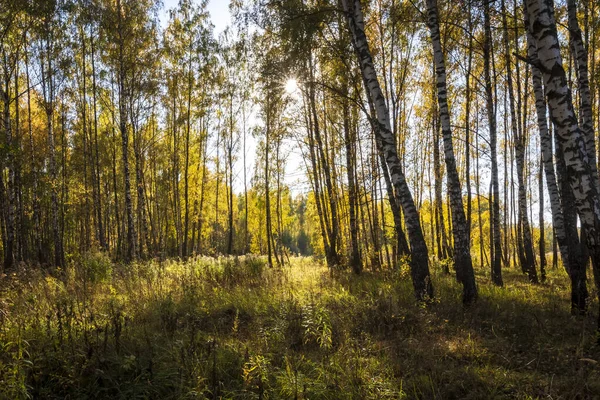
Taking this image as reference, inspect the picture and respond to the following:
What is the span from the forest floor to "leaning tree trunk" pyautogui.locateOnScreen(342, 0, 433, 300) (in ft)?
1.75

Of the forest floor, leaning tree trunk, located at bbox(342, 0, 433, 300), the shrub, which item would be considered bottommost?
the forest floor

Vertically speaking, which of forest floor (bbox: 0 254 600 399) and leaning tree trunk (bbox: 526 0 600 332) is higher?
leaning tree trunk (bbox: 526 0 600 332)

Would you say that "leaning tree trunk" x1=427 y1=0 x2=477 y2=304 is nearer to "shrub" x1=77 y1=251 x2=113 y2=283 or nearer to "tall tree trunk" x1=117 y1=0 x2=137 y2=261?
"shrub" x1=77 y1=251 x2=113 y2=283

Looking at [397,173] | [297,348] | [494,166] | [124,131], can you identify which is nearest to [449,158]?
[397,173]

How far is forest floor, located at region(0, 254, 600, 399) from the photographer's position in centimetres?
350

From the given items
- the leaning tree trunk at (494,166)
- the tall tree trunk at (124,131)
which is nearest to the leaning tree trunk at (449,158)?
the leaning tree trunk at (494,166)

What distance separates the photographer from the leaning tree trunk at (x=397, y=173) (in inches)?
269

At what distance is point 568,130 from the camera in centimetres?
440

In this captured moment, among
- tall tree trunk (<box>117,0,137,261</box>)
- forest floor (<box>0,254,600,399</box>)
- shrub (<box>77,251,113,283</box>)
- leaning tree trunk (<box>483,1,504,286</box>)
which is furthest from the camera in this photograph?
tall tree trunk (<box>117,0,137,261</box>)

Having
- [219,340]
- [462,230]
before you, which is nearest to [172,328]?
[219,340]

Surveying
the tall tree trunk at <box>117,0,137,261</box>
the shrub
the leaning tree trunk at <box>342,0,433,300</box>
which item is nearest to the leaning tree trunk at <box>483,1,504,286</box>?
the leaning tree trunk at <box>342,0,433,300</box>

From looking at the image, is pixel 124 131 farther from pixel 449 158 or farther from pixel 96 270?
pixel 449 158

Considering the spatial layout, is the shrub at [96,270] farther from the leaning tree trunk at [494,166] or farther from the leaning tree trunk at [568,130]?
the leaning tree trunk at [494,166]

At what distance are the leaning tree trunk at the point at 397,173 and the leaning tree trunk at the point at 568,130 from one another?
266 cm
